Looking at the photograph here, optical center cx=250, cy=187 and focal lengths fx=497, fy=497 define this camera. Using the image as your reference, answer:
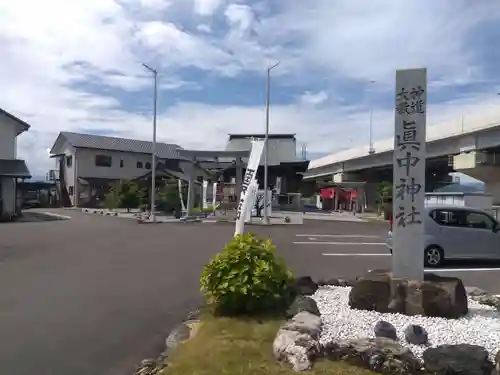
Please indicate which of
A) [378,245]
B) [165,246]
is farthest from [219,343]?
[378,245]

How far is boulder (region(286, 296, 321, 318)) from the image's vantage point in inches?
239

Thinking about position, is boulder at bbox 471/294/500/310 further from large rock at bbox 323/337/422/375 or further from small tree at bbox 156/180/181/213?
small tree at bbox 156/180/181/213

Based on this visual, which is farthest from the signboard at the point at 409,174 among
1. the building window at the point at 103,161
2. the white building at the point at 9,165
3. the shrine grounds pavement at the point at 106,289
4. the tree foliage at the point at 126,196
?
the building window at the point at 103,161

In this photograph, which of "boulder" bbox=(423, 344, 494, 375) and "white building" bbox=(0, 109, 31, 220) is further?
"white building" bbox=(0, 109, 31, 220)

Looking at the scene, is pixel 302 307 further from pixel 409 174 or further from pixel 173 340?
pixel 409 174

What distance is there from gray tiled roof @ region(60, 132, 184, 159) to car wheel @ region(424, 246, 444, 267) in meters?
43.1

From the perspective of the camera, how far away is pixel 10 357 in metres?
5.31

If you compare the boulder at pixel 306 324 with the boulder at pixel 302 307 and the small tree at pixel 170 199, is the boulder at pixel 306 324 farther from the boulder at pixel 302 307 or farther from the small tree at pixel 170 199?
the small tree at pixel 170 199

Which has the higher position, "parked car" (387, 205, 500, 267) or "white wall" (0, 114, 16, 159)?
"white wall" (0, 114, 16, 159)

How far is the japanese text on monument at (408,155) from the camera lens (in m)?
6.87

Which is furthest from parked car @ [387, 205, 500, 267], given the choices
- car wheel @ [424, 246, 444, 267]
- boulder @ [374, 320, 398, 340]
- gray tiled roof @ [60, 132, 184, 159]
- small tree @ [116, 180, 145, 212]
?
gray tiled roof @ [60, 132, 184, 159]

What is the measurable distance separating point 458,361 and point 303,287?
3336mm

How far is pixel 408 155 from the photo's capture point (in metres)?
6.93

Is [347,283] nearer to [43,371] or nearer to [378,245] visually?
[43,371]
